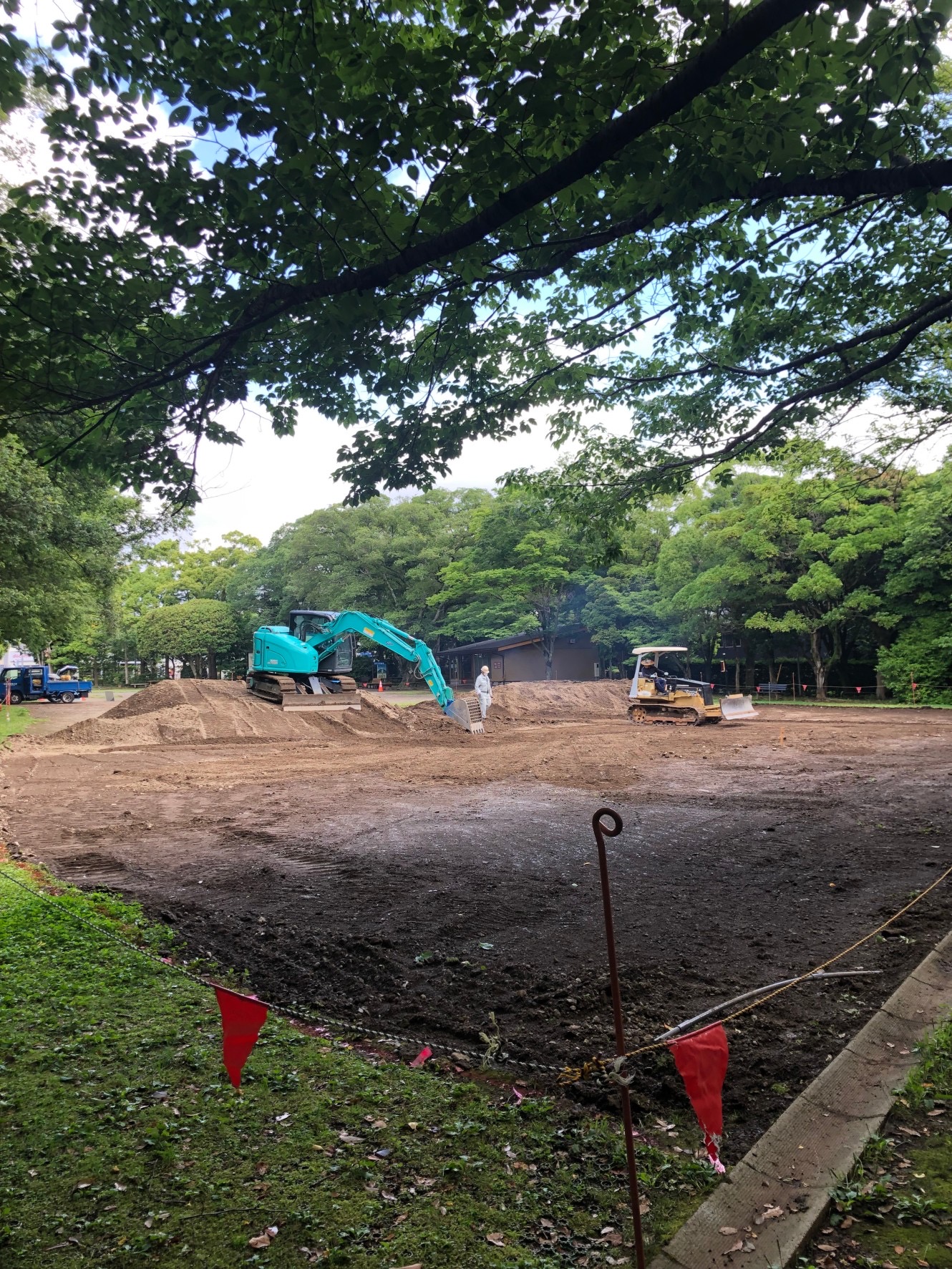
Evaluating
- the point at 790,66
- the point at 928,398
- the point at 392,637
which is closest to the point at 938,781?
the point at 928,398

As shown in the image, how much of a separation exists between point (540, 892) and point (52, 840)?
20.5ft

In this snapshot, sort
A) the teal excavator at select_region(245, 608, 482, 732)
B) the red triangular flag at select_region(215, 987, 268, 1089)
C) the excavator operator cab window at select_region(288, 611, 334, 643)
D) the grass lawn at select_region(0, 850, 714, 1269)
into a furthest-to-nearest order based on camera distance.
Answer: the excavator operator cab window at select_region(288, 611, 334, 643) < the teal excavator at select_region(245, 608, 482, 732) < the red triangular flag at select_region(215, 987, 268, 1089) < the grass lawn at select_region(0, 850, 714, 1269)

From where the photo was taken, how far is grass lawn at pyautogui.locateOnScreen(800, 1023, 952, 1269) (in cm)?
232

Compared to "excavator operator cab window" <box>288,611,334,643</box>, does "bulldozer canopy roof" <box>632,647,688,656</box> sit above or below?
below

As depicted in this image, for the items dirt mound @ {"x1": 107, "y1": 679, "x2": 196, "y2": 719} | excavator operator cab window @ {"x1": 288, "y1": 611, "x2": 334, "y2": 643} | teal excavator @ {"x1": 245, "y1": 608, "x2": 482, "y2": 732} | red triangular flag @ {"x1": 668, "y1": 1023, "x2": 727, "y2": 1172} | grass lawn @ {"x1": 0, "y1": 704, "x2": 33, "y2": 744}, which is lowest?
red triangular flag @ {"x1": 668, "y1": 1023, "x2": 727, "y2": 1172}

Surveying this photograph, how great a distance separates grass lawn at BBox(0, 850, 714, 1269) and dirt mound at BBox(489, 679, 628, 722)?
938 inches

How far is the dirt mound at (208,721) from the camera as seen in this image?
65.7 feet

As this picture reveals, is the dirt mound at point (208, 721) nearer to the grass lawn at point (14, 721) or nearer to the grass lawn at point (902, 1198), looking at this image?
the grass lawn at point (14, 721)

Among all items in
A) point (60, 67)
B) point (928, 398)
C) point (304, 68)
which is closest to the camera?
point (304, 68)

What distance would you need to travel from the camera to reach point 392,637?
2200 cm

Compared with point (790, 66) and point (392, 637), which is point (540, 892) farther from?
point (392, 637)

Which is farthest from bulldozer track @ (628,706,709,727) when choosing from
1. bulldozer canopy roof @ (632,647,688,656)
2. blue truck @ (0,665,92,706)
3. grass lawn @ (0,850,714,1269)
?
blue truck @ (0,665,92,706)

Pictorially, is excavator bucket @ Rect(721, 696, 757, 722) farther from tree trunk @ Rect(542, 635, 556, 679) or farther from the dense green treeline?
tree trunk @ Rect(542, 635, 556, 679)

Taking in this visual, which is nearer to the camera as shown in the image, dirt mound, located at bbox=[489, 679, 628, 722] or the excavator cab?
the excavator cab
